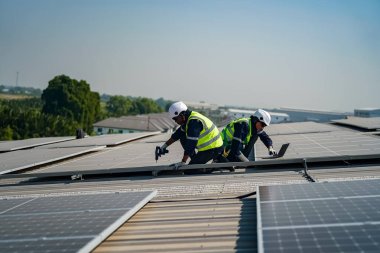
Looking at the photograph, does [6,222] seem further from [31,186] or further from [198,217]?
[31,186]

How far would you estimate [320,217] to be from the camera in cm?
444

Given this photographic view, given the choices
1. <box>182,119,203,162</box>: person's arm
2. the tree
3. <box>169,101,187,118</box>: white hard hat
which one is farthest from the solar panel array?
the tree

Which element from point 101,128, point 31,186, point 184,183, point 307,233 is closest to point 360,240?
point 307,233

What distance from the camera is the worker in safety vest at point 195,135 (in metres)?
8.71

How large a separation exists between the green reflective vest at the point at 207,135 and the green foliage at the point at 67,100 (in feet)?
228

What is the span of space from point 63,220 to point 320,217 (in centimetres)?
336

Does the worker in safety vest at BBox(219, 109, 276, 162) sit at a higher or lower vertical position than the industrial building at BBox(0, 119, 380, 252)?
higher

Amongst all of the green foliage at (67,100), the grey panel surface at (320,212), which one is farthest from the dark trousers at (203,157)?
the green foliage at (67,100)

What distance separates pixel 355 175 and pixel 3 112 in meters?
61.9

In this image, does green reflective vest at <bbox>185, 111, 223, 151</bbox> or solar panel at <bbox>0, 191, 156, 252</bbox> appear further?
green reflective vest at <bbox>185, 111, 223, 151</bbox>

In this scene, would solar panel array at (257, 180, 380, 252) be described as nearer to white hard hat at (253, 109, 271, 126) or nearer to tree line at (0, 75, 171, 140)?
white hard hat at (253, 109, 271, 126)

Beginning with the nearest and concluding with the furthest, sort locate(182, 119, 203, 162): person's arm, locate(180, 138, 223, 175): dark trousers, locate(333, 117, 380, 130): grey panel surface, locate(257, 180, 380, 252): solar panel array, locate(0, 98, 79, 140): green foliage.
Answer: locate(257, 180, 380, 252): solar panel array < locate(182, 119, 203, 162): person's arm < locate(180, 138, 223, 175): dark trousers < locate(333, 117, 380, 130): grey panel surface < locate(0, 98, 79, 140): green foliage

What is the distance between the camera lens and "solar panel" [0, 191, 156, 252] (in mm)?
4148

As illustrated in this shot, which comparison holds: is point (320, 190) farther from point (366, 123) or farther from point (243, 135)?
point (366, 123)
